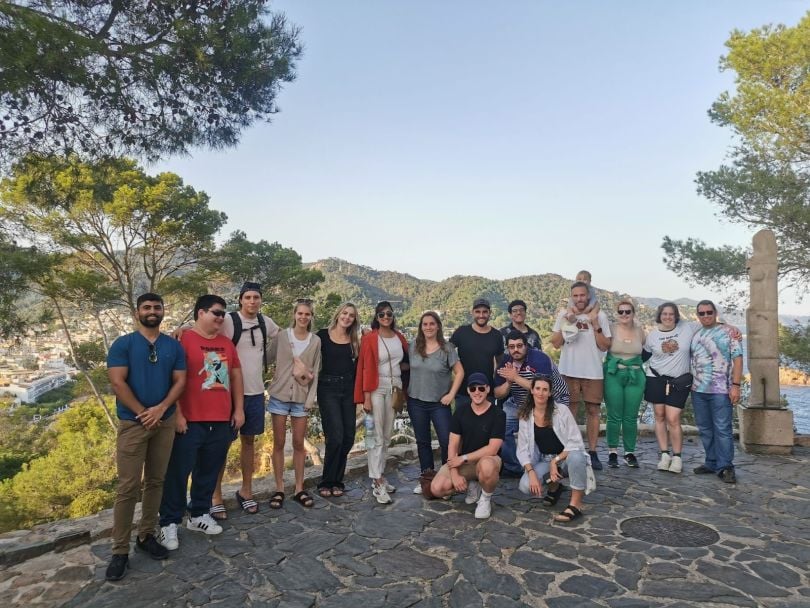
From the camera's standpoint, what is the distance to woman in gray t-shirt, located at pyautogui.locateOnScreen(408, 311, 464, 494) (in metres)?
4.66

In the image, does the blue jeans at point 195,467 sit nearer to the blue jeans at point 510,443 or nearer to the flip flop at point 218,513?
the flip flop at point 218,513

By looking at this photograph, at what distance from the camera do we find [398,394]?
4.85 metres

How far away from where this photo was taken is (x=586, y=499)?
15.1 ft

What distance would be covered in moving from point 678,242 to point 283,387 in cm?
1376

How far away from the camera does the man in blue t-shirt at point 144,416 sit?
3246 mm

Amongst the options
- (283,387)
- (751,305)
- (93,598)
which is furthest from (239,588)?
(751,305)

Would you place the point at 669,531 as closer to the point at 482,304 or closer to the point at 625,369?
the point at 625,369

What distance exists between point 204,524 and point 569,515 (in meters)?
2.90

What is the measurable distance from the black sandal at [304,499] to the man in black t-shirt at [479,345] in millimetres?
1600

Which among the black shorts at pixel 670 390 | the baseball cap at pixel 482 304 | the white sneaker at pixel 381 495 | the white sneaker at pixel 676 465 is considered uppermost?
the baseball cap at pixel 482 304

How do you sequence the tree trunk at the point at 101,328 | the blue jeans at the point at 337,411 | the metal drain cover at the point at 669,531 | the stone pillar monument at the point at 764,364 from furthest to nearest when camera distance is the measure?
the tree trunk at the point at 101,328 → the stone pillar monument at the point at 764,364 → the blue jeans at the point at 337,411 → the metal drain cover at the point at 669,531

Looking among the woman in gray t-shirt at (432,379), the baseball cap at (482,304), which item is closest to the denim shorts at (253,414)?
the woman in gray t-shirt at (432,379)

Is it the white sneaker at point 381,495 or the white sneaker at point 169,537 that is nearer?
the white sneaker at point 169,537

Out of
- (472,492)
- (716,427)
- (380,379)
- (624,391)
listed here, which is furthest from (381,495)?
(716,427)
